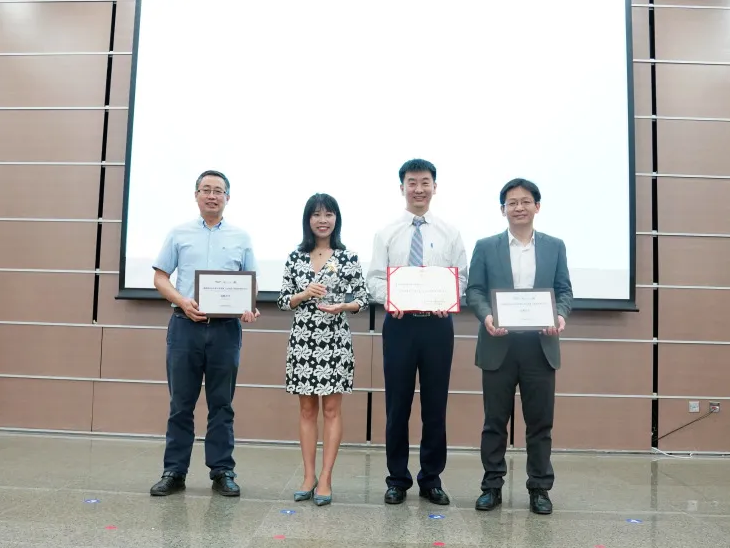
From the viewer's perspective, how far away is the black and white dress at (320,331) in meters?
2.56

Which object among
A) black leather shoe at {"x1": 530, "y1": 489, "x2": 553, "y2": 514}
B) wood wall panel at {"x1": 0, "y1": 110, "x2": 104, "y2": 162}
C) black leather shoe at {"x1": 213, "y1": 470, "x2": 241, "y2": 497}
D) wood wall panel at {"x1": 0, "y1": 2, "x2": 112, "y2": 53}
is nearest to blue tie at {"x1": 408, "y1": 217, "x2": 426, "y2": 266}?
black leather shoe at {"x1": 530, "y1": 489, "x2": 553, "y2": 514}

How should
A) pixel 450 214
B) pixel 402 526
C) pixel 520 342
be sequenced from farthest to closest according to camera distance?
pixel 450 214
pixel 520 342
pixel 402 526

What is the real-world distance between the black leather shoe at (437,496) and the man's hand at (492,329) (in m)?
0.73

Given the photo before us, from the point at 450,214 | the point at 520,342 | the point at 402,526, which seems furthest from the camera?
the point at 450,214

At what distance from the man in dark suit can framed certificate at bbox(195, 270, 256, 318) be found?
3.29ft

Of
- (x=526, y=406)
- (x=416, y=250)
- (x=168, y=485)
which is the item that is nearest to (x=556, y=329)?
(x=526, y=406)

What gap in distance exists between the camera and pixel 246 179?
12.6 ft

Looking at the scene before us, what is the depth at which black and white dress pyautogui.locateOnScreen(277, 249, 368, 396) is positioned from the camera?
2.56 meters

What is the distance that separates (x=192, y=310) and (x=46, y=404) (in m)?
2.02

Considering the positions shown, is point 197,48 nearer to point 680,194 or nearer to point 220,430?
point 220,430

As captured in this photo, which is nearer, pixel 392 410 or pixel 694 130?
pixel 392 410

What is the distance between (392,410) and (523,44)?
2.60m

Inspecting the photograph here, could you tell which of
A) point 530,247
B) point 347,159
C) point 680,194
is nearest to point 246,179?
point 347,159

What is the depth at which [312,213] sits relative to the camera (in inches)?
103
